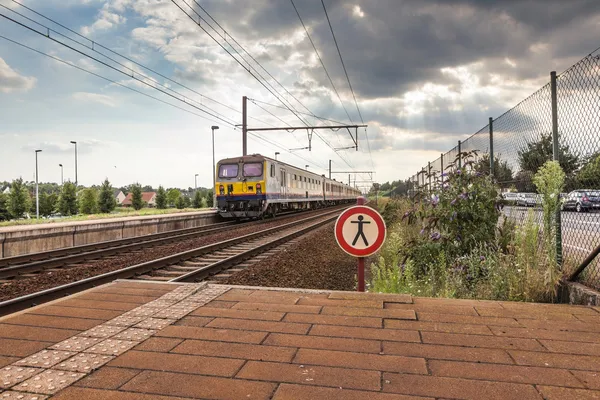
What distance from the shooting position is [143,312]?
3104 mm

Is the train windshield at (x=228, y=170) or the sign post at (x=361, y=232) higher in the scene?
the train windshield at (x=228, y=170)

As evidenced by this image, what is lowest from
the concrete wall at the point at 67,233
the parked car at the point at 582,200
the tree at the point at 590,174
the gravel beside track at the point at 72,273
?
the gravel beside track at the point at 72,273

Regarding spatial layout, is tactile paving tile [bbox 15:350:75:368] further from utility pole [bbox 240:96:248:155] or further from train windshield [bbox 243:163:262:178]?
utility pole [bbox 240:96:248:155]

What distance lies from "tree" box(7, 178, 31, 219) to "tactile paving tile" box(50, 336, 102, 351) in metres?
55.0

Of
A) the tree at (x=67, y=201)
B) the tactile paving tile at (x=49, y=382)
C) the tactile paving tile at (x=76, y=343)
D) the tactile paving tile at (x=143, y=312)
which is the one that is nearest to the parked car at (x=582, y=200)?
the tactile paving tile at (x=143, y=312)

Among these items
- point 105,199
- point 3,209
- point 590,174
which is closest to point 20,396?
point 590,174

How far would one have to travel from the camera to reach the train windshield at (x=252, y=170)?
19.0 metres

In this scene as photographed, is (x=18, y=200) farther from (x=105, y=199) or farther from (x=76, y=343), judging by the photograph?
(x=76, y=343)

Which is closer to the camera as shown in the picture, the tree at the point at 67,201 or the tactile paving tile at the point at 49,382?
the tactile paving tile at the point at 49,382

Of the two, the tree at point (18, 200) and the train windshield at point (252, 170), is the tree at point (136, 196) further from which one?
the train windshield at point (252, 170)

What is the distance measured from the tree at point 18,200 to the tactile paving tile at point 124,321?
54685mm

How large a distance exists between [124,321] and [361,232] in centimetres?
203

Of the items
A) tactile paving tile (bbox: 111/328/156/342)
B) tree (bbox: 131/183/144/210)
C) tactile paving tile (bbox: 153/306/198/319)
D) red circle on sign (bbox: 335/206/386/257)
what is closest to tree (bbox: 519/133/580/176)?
red circle on sign (bbox: 335/206/386/257)

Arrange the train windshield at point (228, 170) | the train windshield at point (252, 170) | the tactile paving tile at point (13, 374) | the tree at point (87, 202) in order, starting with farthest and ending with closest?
the tree at point (87, 202) < the train windshield at point (228, 170) < the train windshield at point (252, 170) < the tactile paving tile at point (13, 374)
